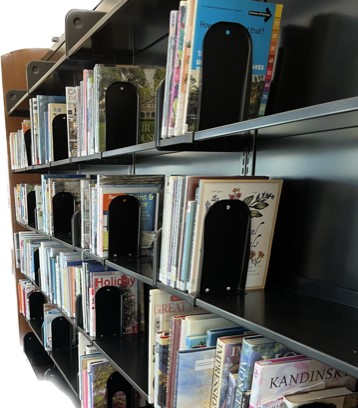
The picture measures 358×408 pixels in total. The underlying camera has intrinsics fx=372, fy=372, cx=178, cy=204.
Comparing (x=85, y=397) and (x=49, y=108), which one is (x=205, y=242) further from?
(x=49, y=108)

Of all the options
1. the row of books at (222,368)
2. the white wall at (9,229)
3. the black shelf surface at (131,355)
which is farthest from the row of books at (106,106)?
the white wall at (9,229)

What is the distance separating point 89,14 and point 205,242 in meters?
1.26

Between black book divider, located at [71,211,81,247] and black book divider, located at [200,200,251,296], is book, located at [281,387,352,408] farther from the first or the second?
black book divider, located at [71,211,81,247]

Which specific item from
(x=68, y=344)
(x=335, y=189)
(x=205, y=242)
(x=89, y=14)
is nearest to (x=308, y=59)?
(x=335, y=189)

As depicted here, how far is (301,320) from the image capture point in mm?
802

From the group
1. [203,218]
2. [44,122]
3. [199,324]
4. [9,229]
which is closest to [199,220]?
[203,218]

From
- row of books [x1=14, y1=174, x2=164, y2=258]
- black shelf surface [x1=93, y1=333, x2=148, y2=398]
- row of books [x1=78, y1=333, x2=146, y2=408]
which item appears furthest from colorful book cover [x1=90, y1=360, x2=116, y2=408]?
row of books [x1=14, y1=174, x2=164, y2=258]

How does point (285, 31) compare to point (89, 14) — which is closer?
point (285, 31)

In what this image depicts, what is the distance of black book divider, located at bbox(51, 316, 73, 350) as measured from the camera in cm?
241

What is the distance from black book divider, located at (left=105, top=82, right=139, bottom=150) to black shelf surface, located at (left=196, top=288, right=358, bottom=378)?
2.69 ft

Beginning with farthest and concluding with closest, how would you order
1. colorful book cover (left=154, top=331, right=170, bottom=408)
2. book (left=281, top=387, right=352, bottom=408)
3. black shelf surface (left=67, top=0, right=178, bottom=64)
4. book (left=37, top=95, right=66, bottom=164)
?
book (left=37, top=95, right=66, bottom=164) → black shelf surface (left=67, top=0, right=178, bottom=64) → colorful book cover (left=154, top=331, right=170, bottom=408) → book (left=281, top=387, right=352, bottom=408)

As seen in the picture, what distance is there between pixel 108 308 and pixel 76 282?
37 centimetres

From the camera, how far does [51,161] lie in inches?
87.9

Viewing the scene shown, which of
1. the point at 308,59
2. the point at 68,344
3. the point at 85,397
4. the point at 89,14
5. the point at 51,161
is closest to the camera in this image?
the point at 308,59
